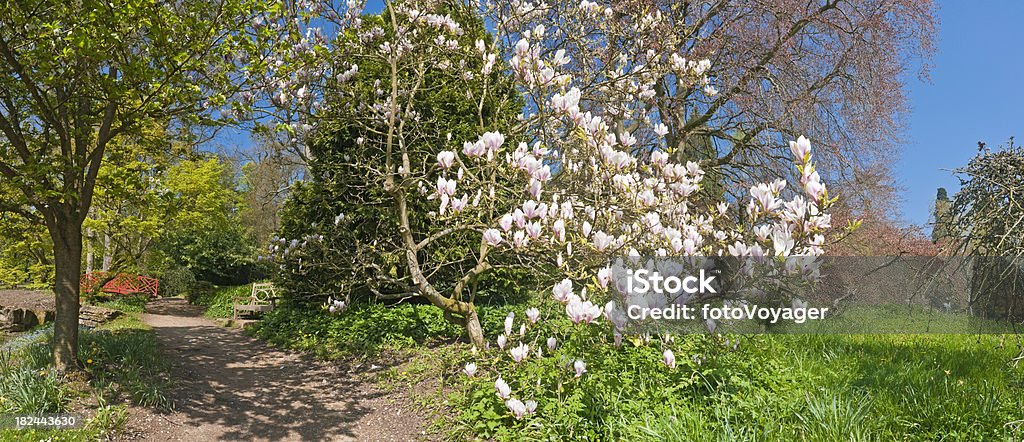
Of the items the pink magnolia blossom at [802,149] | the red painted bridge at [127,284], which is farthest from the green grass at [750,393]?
the red painted bridge at [127,284]

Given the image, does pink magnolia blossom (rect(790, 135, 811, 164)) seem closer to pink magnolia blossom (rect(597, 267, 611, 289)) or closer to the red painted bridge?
pink magnolia blossom (rect(597, 267, 611, 289))

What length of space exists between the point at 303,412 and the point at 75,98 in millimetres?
4004

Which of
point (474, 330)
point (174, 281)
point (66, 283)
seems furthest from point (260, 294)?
point (474, 330)

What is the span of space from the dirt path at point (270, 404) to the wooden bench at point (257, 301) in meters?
4.01

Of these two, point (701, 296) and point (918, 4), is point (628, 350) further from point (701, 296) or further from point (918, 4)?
point (918, 4)

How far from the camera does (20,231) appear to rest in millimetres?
6465

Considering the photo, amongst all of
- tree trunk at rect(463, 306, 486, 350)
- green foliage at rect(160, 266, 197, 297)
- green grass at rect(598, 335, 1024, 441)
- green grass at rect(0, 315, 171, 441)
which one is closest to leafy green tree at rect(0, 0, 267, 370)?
green grass at rect(0, 315, 171, 441)

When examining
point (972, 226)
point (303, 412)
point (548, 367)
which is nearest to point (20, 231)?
point (303, 412)

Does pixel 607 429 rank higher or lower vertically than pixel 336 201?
lower

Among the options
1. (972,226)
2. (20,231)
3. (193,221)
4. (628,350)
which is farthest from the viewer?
(193,221)

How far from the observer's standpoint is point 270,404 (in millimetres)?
5539

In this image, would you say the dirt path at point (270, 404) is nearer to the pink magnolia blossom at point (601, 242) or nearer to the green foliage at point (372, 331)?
the green foliage at point (372, 331)

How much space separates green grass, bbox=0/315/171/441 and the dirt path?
0.69 ft

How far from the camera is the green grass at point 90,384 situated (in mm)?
4398
